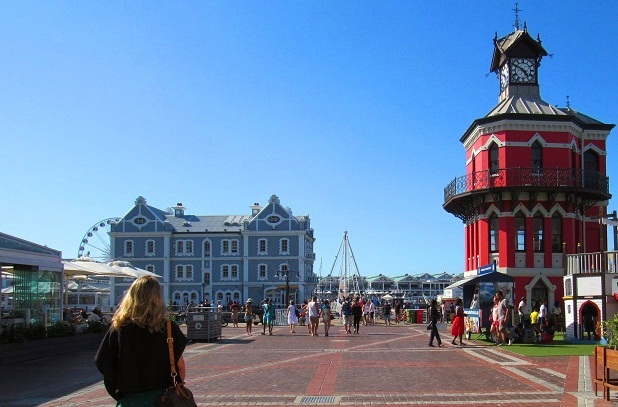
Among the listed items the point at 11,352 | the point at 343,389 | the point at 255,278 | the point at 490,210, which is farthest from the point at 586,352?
the point at 255,278

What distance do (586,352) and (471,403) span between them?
10.1m

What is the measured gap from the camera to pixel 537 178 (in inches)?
1407

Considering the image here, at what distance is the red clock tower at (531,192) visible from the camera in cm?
3581

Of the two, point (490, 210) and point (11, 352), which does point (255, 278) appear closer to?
point (490, 210)

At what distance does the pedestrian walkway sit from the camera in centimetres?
1188

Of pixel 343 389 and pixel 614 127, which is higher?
pixel 614 127

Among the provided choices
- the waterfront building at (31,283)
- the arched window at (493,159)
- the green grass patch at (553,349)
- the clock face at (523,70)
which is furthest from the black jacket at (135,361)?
the clock face at (523,70)

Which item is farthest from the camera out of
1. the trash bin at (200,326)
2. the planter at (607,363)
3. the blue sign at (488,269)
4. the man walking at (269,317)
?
the man walking at (269,317)

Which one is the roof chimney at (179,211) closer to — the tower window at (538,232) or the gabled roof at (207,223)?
the gabled roof at (207,223)

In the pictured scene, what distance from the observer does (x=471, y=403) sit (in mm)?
11312

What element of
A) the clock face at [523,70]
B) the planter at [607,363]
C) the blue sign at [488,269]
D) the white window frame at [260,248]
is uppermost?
the clock face at [523,70]

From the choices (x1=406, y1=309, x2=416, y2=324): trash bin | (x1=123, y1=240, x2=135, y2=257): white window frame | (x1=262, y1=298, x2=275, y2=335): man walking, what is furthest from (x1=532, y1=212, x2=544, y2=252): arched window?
(x1=123, y1=240, x2=135, y2=257): white window frame

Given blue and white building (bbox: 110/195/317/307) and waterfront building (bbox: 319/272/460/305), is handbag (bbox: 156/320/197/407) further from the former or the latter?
waterfront building (bbox: 319/272/460/305)

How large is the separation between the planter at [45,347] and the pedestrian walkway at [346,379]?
1.31 ft
